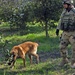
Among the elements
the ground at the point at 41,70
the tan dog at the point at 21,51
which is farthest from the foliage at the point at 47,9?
the ground at the point at 41,70

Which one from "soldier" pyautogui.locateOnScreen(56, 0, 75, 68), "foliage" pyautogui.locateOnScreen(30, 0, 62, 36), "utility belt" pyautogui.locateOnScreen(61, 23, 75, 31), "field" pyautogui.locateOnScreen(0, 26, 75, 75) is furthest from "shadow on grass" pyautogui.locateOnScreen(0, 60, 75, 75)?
"foliage" pyautogui.locateOnScreen(30, 0, 62, 36)

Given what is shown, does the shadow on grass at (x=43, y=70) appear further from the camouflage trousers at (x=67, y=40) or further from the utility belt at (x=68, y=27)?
the utility belt at (x=68, y=27)

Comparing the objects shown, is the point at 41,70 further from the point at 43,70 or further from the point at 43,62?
the point at 43,62

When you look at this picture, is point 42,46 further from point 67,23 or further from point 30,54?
point 67,23

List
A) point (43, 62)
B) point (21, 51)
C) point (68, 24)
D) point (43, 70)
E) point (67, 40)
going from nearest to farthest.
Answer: point (68, 24), point (43, 70), point (67, 40), point (21, 51), point (43, 62)

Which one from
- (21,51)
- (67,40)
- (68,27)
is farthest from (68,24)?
(21,51)

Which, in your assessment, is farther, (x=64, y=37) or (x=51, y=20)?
(x=51, y=20)

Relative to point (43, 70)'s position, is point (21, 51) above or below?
above

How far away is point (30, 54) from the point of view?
1114 cm

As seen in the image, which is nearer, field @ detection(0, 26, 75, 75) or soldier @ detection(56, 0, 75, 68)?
soldier @ detection(56, 0, 75, 68)

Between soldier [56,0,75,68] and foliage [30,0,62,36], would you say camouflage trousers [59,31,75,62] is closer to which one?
soldier [56,0,75,68]

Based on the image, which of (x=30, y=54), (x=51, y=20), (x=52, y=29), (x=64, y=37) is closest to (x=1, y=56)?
(x=30, y=54)

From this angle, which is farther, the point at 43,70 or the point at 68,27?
the point at 43,70

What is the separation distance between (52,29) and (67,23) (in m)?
9.41
